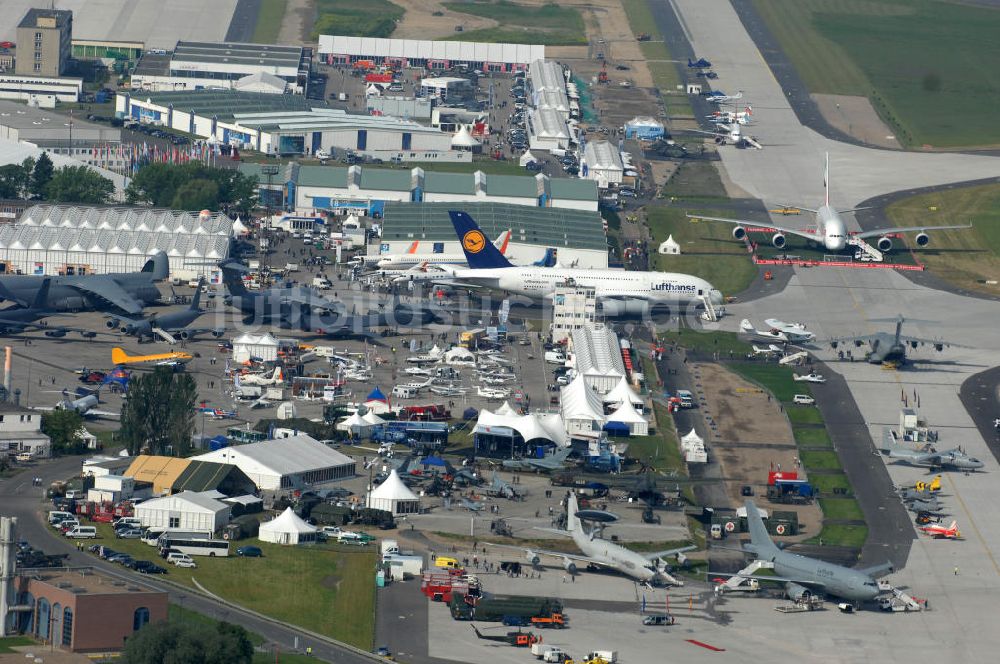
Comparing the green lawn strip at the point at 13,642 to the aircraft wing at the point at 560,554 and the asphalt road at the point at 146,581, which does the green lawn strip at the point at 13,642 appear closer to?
the asphalt road at the point at 146,581

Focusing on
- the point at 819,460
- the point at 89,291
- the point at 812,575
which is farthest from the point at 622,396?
the point at 89,291

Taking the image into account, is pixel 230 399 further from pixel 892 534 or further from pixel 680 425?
pixel 892 534

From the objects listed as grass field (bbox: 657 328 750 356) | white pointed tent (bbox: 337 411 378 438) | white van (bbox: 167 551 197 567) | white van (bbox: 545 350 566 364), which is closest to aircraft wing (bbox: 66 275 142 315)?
white pointed tent (bbox: 337 411 378 438)

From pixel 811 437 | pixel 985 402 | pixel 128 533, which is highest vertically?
pixel 985 402

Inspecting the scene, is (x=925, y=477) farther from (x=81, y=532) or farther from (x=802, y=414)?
(x=81, y=532)

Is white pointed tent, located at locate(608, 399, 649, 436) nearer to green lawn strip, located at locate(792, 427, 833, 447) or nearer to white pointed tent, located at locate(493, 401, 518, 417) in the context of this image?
white pointed tent, located at locate(493, 401, 518, 417)

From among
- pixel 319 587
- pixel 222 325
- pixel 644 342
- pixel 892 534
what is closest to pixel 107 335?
pixel 222 325
